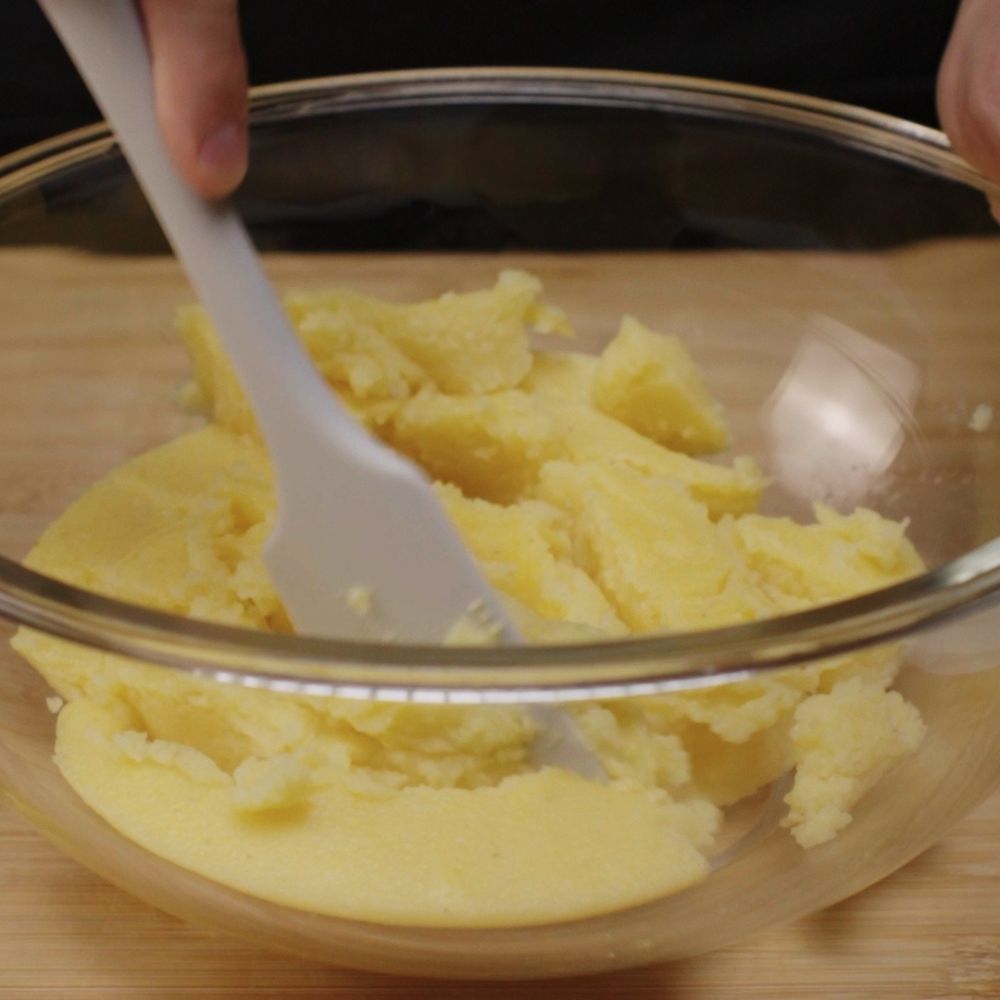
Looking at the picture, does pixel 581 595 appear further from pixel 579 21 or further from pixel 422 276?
pixel 579 21

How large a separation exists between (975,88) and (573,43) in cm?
69

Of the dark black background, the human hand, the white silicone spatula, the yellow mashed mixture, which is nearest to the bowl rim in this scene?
the yellow mashed mixture

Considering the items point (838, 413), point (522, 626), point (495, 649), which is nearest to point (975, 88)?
point (838, 413)

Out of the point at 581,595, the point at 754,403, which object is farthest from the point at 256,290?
the point at 754,403

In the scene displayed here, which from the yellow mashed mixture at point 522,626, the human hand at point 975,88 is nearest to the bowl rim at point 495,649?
the yellow mashed mixture at point 522,626

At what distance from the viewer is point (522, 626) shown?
0.80m

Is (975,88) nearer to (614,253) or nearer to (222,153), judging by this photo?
(614,253)

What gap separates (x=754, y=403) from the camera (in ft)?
3.74

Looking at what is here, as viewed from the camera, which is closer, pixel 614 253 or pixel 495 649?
pixel 495 649

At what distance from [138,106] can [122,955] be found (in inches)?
18.4

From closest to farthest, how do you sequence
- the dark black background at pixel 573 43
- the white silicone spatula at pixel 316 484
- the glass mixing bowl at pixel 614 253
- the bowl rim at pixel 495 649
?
1. the bowl rim at pixel 495 649
2. the white silicone spatula at pixel 316 484
3. the glass mixing bowl at pixel 614 253
4. the dark black background at pixel 573 43

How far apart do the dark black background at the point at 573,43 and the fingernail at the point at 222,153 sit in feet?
2.59

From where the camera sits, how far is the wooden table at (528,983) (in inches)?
28.7

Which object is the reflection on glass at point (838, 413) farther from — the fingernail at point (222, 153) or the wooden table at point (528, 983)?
the fingernail at point (222, 153)
